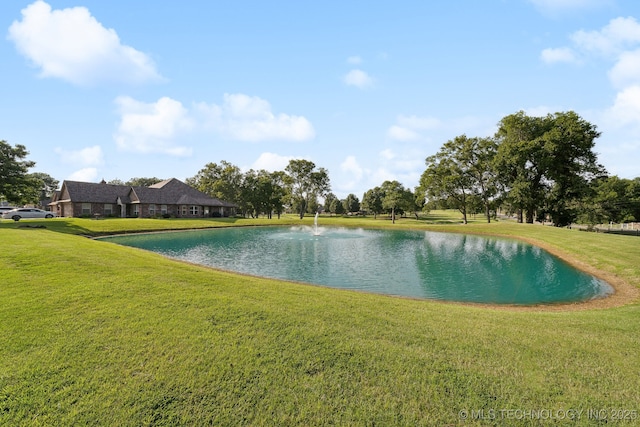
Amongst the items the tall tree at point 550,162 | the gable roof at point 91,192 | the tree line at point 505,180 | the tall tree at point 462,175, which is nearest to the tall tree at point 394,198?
the tree line at point 505,180

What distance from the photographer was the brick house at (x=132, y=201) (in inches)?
1719

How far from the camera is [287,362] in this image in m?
3.99

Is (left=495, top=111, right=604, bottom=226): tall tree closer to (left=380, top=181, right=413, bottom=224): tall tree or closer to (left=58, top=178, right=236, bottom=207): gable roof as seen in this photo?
(left=380, top=181, right=413, bottom=224): tall tree

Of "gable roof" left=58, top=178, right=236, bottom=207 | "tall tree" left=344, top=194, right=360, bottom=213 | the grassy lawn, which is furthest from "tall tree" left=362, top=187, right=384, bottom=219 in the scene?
the grassy lawn

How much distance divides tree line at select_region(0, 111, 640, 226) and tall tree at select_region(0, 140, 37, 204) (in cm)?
7

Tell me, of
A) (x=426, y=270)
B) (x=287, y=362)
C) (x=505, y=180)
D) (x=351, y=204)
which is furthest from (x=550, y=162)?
(x=351, y=204)

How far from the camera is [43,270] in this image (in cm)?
766

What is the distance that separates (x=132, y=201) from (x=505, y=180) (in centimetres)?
5754

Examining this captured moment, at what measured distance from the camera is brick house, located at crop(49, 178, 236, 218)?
43.7 meters

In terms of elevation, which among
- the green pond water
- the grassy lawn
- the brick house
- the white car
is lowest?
the green pond water

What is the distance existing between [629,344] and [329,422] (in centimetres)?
577

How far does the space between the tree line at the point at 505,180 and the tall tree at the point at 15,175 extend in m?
0.07

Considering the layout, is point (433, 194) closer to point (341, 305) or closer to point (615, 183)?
point (615, 183)

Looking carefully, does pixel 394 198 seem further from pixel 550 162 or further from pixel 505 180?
pixel 550 162
